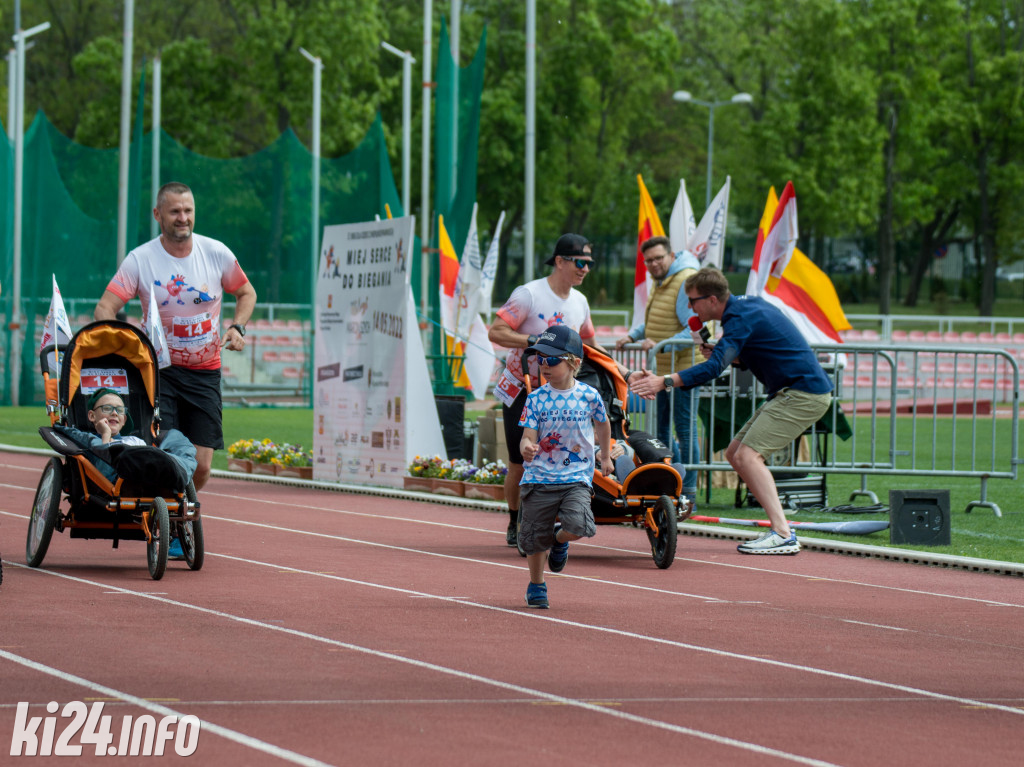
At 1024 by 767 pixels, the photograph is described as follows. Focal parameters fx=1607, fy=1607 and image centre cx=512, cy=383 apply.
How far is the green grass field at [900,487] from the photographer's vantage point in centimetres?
1127

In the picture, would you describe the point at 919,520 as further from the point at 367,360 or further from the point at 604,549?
the point at 367,360

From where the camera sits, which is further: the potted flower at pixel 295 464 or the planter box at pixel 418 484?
the potted flower at pixel 295 464

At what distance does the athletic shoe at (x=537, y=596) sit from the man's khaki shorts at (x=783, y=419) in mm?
3059

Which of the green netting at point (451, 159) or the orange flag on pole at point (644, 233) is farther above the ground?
the green netting at point (451, 159)

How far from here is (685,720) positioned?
541cm

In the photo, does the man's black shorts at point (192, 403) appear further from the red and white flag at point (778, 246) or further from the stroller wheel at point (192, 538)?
the red and white flag at point (778, 246)

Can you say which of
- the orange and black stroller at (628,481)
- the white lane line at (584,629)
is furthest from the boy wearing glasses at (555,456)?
the orange and black stroller at (628,481)

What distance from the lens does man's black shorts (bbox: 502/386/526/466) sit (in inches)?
381

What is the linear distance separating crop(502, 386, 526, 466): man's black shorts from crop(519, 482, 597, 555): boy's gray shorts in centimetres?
171

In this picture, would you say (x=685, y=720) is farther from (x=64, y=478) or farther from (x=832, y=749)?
(x=64, y=478)

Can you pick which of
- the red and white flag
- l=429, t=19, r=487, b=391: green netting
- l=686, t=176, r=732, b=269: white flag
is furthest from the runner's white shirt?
l=429, t=19, r=487, b=391: green netting

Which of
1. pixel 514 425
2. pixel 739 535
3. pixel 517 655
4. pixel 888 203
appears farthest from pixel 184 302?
pixel 888 203

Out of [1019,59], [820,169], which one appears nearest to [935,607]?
[820,169]

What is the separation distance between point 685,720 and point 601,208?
59.1m
